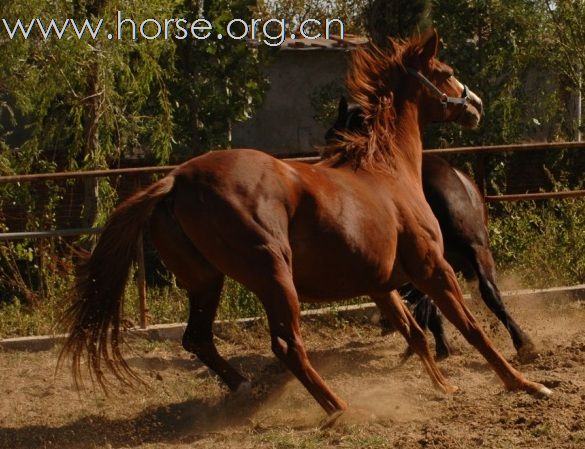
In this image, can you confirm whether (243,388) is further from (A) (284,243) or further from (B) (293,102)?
(B) (293,102)

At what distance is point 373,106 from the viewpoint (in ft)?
22.4

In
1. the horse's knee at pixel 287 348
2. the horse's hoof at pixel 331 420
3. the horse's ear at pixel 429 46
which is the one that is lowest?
the horse's hoof at pixel 331 420

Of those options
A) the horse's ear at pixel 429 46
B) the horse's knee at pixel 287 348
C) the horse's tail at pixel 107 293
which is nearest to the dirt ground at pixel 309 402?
the horse's knee at pixel 287 348

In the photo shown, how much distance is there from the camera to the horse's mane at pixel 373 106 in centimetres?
653

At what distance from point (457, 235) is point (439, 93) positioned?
1.02m

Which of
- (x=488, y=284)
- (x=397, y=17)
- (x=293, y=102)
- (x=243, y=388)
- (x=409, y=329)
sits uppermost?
(x=397, y=17)

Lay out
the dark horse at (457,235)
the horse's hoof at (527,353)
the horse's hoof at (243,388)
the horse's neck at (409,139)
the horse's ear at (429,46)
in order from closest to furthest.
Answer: the horse's hoof at (243,388) → the horse's neck at (409,139) → the horse's ear at (429,46) → the horse's hoof at (527,353) → the dark horse at (457,235)

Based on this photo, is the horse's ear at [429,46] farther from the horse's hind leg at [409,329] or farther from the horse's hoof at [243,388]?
the horse's hoof at [243,388]

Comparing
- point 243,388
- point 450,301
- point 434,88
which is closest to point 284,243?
point 243,388

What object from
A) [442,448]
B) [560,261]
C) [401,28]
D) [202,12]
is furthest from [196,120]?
[442,448]

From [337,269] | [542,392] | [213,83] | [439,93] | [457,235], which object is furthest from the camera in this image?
[213,83]

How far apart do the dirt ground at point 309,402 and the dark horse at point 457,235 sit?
0.80 ft

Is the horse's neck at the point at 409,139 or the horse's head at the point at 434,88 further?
the horse's head at the point at 434,88

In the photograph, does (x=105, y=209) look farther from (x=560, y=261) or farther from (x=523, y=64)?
(x=523, y=64)
